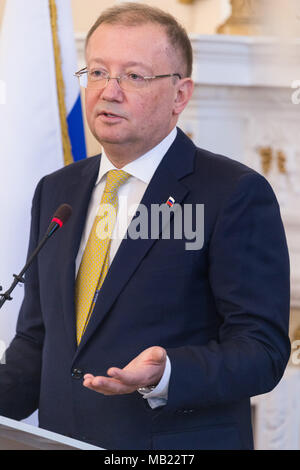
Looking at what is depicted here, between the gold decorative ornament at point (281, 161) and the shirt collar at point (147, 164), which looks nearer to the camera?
the shirt collar at point (147, 164)

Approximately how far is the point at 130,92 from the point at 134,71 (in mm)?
54

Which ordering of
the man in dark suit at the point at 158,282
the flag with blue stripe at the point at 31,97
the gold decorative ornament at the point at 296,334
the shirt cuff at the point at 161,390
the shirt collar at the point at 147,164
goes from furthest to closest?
the gold decorative ornament at the point at 296,334, the flag with blue stripe at the point at 31,97, the shirt collar at the point at 147,164, the man in dark suit at the point at 158,282, the shirt cuff at the point at 161,390

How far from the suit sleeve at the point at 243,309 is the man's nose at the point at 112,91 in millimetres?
366

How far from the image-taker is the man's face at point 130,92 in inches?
74.7

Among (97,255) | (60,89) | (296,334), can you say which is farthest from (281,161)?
(97,255)

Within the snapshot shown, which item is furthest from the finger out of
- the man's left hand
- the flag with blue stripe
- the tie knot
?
the flag with blue stripe

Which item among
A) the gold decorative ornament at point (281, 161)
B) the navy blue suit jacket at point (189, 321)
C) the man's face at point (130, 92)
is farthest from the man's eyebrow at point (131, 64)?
the gold decorative ornament at point (281, 161)

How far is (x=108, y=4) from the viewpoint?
10.4ft

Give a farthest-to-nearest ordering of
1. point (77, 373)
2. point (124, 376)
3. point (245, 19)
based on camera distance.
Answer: point (245, 19), point (77, 373), point (124, 376)

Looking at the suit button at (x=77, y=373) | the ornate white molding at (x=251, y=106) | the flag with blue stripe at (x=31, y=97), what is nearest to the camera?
the suit button at (x=77, y=373)

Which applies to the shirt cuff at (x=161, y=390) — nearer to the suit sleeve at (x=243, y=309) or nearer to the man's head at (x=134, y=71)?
the suit sleeve at (x=243, y=309)

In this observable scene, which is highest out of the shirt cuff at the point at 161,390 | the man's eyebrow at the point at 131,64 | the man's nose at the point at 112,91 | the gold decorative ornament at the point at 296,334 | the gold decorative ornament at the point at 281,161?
the gold decorative ornament at the point at 281,161

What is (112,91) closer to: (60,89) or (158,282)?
(158,282)

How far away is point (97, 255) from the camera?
1.94 meters
